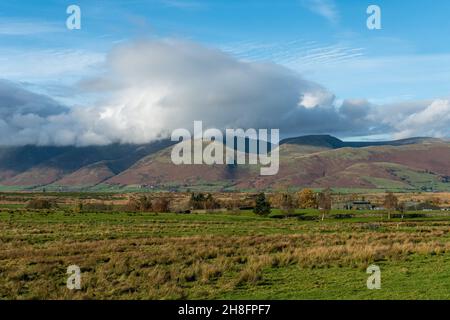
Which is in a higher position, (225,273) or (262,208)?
(225,273)

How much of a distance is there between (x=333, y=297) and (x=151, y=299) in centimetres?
664

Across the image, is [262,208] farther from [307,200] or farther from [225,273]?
[225,273]

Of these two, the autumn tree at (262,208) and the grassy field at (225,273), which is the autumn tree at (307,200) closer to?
the autumn tree at (262,208)

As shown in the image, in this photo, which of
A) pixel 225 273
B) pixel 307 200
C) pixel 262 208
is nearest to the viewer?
pixel 225 273

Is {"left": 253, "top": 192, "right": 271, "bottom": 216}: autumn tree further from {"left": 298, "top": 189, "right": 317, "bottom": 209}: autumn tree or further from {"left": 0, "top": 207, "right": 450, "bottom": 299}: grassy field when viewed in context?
{"left": 0, "top": 207, "right": 450, "bottom": 299}: grassy field

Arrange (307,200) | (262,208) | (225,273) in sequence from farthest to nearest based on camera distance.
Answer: (307,200) → (262,208) → (225,273)

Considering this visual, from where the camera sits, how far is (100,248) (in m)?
32.3

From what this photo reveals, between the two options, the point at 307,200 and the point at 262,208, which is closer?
the point at 262,208

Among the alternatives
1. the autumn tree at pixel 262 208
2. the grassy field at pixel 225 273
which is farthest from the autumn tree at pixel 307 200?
the grassy field at pixel 225 273

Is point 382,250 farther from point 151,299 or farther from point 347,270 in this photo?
point 151,299

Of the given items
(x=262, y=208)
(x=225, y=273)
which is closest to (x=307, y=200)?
(x=262, y=208)

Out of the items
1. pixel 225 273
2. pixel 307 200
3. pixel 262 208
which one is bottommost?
pixel 262 208

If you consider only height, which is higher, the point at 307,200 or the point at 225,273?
the point at 225,273

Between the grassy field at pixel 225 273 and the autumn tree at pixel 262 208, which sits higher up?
the grassy field at pixel 225 273
